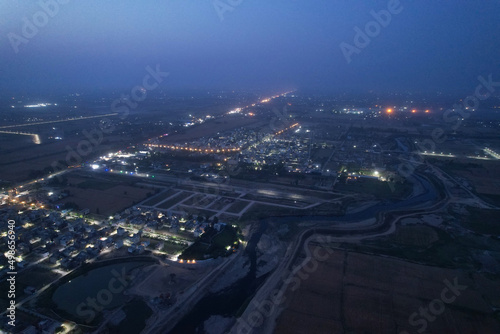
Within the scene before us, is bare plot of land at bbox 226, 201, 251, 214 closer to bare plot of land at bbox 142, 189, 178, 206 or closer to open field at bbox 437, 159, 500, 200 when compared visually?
bare plot of land at bbox 142, 189, 178, 206

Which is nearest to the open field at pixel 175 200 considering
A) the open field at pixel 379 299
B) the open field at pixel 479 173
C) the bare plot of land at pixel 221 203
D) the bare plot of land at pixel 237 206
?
the bare plot of land at pixel 221 203

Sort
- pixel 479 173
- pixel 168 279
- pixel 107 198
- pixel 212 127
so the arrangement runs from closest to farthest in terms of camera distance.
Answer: pixel 168 279 → pixel 107 198 → pixel 479 173 → pixel 212 127

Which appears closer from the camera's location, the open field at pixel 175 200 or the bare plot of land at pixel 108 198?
the bare plot of land at pixel 108 198

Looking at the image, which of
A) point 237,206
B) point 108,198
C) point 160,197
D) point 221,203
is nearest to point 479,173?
point 237,206

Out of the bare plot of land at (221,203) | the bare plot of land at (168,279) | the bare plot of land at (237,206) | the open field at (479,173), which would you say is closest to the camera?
the bare plot of land at (168,279)

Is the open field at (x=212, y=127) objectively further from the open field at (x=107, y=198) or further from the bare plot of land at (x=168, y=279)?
the bare plot of land at (x=168, y=279)

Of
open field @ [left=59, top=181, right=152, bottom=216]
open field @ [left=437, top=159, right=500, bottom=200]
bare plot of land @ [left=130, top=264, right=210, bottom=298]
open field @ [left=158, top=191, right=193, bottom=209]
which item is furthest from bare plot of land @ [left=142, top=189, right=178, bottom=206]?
open field @ [left=437, top=159, right=500, bottom=200]

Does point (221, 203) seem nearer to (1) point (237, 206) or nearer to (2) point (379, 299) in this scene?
(1) point (237, 206)

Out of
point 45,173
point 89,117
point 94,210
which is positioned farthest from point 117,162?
point 89,117
